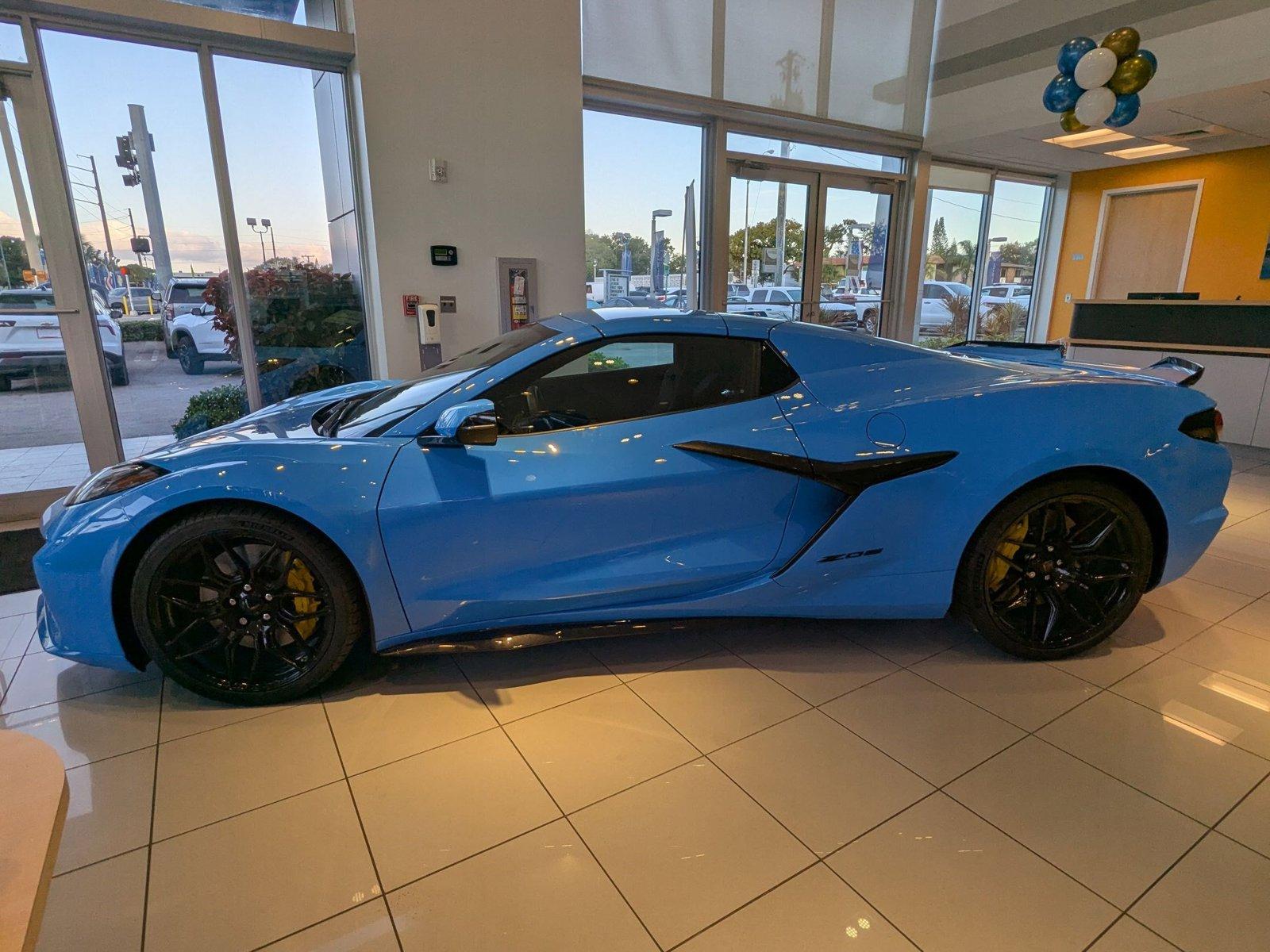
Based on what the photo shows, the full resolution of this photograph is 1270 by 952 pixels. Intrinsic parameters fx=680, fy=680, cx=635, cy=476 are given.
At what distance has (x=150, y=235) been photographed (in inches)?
156

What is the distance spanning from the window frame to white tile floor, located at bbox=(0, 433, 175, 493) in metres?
3.10

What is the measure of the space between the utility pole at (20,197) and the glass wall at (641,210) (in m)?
3.29

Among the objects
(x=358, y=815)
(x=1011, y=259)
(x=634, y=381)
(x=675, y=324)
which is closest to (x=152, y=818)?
(x=358, y=815)

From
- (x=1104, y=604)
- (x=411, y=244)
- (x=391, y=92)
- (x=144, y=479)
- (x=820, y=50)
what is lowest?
(x=1104, y=604)

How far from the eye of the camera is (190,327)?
4.18 m

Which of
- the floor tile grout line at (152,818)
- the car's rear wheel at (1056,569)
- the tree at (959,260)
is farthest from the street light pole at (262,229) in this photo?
the tree at (959,260)

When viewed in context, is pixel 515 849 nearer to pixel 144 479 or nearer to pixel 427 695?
pixel 427 695

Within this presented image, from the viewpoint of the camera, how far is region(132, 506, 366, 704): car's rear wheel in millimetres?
1810

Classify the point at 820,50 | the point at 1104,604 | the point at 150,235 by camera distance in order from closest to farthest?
→ 1. the point at 1104,604
2. the point at 150,235
3. the point at 820,50

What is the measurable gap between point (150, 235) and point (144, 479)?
117 inches

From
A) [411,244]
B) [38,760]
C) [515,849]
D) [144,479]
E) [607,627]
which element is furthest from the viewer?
[411,244]

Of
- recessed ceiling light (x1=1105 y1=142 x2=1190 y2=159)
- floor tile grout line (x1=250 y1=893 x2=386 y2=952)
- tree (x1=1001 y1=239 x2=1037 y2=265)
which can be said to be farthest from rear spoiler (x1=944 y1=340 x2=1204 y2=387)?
tree (x1=1001 y1=239 x2=1037 y2=265)

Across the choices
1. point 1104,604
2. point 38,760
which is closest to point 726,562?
point 1104,604

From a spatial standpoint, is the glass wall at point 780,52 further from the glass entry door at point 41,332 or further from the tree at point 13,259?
the tree at point 13,259
